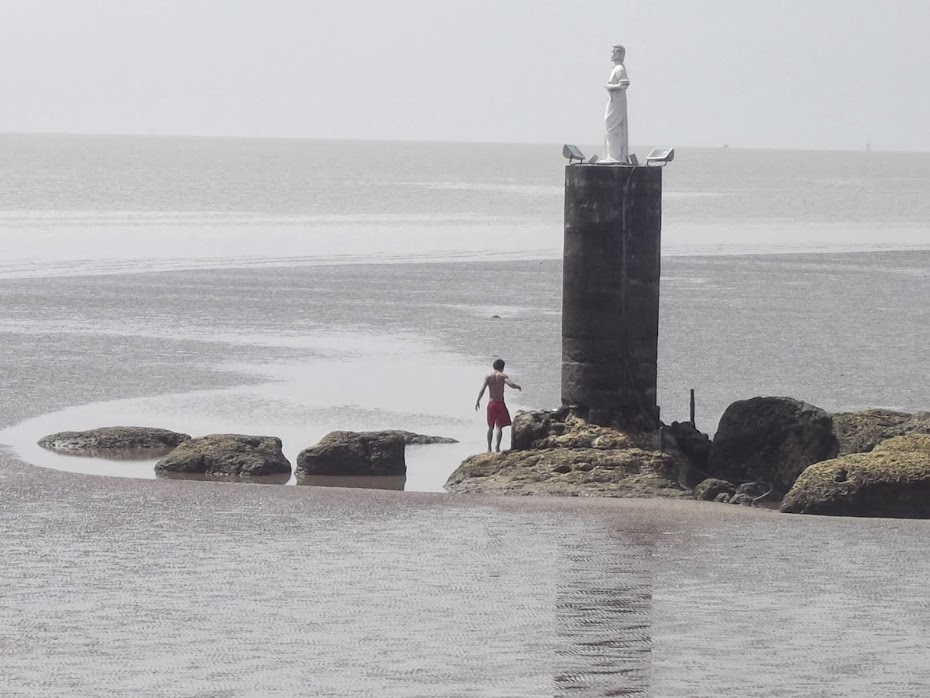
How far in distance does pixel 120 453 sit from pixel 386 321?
45.2 feet

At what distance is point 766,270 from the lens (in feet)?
146

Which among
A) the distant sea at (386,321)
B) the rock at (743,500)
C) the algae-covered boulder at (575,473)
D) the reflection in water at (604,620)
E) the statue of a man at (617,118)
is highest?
the statue of a man at (617,118)

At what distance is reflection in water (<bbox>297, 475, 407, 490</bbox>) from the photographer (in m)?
17.3

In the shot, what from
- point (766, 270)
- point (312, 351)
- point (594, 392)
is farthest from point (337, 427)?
point (766, 270)

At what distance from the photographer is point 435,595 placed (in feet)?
39.3

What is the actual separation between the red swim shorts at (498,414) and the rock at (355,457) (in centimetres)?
118

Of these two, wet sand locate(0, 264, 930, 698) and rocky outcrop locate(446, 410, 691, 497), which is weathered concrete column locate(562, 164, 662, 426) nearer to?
rocky outcrop locate(446, 410, 691, 497)

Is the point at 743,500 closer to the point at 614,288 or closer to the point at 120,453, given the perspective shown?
the point at 614,288

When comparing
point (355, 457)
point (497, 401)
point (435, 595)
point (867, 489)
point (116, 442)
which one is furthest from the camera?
point (116, 442)

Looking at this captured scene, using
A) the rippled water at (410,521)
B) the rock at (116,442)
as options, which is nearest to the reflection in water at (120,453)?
the rock at (116,442)

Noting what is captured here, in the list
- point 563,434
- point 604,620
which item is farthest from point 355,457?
point 604,620

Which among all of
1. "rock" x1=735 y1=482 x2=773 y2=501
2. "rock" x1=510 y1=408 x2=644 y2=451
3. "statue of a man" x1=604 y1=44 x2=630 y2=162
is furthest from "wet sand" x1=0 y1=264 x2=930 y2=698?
"statue of a man" x1=604 y1=44 x2=630 y2=162

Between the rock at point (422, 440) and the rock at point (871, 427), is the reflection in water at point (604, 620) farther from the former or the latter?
the rock at point (422, 440)

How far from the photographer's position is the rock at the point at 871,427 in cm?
1759
